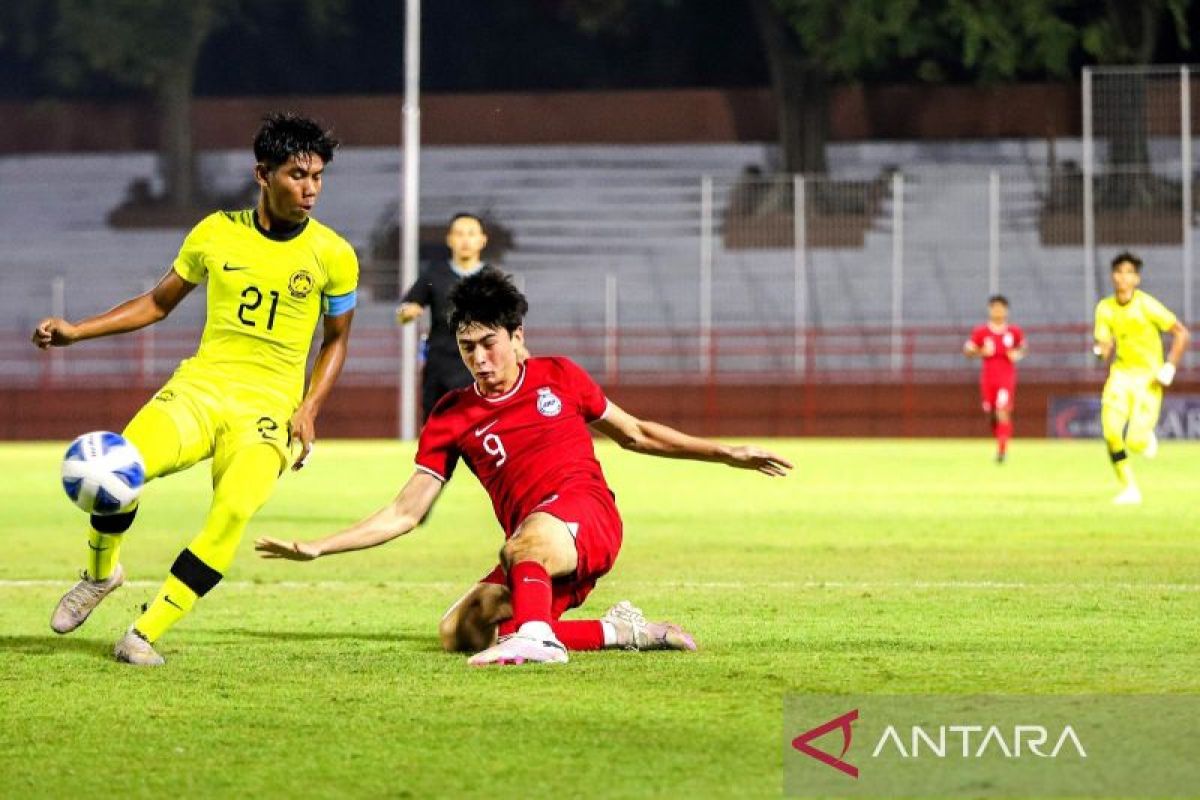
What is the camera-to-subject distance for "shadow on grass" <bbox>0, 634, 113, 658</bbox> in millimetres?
8672

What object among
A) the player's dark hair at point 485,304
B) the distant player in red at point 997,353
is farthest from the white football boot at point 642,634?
the distant player in red at point 997,353

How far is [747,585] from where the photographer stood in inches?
457

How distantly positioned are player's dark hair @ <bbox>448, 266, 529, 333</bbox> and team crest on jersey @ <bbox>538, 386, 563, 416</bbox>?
43 cm

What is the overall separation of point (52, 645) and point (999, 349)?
21.7 m

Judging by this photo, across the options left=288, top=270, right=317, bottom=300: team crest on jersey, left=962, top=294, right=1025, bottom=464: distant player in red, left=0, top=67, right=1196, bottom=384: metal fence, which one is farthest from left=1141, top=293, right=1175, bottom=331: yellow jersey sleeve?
left=0, top=67, right=1196, bottom=384: metal fence

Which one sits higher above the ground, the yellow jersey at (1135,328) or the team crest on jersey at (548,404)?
the yellow jersey at (1135,328)

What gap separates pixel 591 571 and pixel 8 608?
3696 millimetres

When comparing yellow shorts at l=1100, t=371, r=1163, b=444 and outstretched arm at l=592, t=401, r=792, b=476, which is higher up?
yellow shorts at l=1100, t=371, r=1163, b=444

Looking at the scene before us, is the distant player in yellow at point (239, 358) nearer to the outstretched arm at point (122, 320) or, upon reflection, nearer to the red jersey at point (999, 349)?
the outstretched arm at point (122, 320)

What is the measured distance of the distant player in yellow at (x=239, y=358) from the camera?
837 centimetres

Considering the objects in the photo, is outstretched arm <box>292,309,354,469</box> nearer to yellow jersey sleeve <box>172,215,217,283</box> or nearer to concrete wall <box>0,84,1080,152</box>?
yellow jersey sleeve <box>172,215,217,283</box>

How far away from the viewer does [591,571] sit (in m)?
8.30

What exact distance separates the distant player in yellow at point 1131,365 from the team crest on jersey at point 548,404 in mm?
11450

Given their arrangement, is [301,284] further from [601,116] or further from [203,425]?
[601,116]
